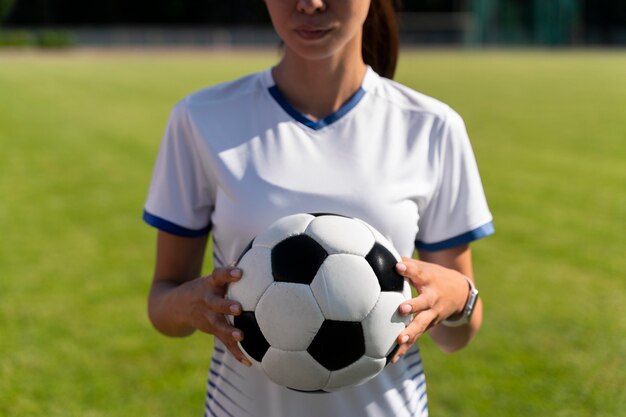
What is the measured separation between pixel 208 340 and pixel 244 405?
305cm

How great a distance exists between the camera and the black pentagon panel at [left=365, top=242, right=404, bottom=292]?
5.39 feet

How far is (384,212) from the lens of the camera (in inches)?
70.2

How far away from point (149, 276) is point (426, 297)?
4491mm

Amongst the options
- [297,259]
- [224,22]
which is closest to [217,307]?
[297,259]

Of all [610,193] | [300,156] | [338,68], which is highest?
[338,68]

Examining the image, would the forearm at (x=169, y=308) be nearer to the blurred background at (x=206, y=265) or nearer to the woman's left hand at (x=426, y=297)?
the woman's left hand at (x=426, y=297)

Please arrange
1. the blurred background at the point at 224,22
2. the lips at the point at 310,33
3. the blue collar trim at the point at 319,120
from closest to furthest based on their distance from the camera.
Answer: the lips at the point at 310,33 < the blue collar trim at the point at 319,120 < the blurred background at the point at 224,22

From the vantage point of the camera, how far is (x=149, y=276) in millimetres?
5902

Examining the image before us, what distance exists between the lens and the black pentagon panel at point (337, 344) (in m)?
1.60

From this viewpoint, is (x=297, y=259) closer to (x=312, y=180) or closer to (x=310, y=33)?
(x=312, y=180)

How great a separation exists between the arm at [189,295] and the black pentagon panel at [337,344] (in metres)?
0.16

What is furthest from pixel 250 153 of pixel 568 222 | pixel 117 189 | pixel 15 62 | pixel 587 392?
pixel 15 62

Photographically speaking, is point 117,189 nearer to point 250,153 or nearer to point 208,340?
point 208,340

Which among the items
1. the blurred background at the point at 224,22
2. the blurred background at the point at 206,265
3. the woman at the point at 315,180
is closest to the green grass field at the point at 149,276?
the blurred background at the point at 206,265
